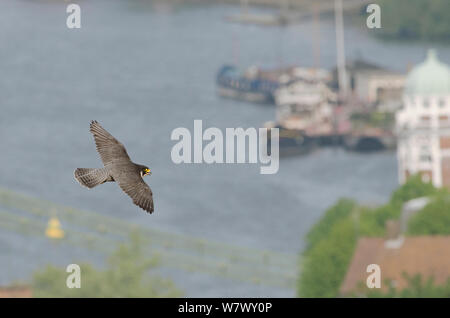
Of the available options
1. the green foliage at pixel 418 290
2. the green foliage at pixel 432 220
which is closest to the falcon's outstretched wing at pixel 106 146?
the green foliage at pixel 418 290

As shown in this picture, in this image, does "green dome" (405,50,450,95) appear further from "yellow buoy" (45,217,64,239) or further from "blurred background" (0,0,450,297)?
"yellow buoy" (45,217,64,239)

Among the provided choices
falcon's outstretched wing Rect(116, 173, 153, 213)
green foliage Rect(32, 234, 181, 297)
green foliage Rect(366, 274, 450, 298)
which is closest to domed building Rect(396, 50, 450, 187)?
green foliage Rect(32, 234, 181, 297)

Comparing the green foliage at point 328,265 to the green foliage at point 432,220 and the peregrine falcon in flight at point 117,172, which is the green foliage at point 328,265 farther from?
the peregrine falcon in flight at point 117,172

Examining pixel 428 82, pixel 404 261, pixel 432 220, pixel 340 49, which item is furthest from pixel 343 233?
pixel 340 49

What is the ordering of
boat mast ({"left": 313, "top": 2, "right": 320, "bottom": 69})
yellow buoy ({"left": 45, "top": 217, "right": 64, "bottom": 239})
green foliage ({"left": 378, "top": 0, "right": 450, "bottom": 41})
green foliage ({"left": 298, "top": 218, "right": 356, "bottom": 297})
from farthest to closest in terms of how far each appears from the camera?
boat mast ({"left": 313, "top": 2, "right": 320, "bottom": 69}) < green foliage ({"left": 378, "top": 0, "right": 450, "bottom": 41}) < yellow buoy ({"left": 45, "top": 217, "right": 64, "bottom": 239}) < green foliage ({"left": 298, "top": 218, "right": 356, "bottom": 297})

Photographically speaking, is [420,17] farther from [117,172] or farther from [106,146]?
[117,172]

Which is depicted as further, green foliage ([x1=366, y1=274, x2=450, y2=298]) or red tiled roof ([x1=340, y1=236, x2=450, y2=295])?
red tiled roof ([x1=340, y1=236, x2=450, y2=295])
